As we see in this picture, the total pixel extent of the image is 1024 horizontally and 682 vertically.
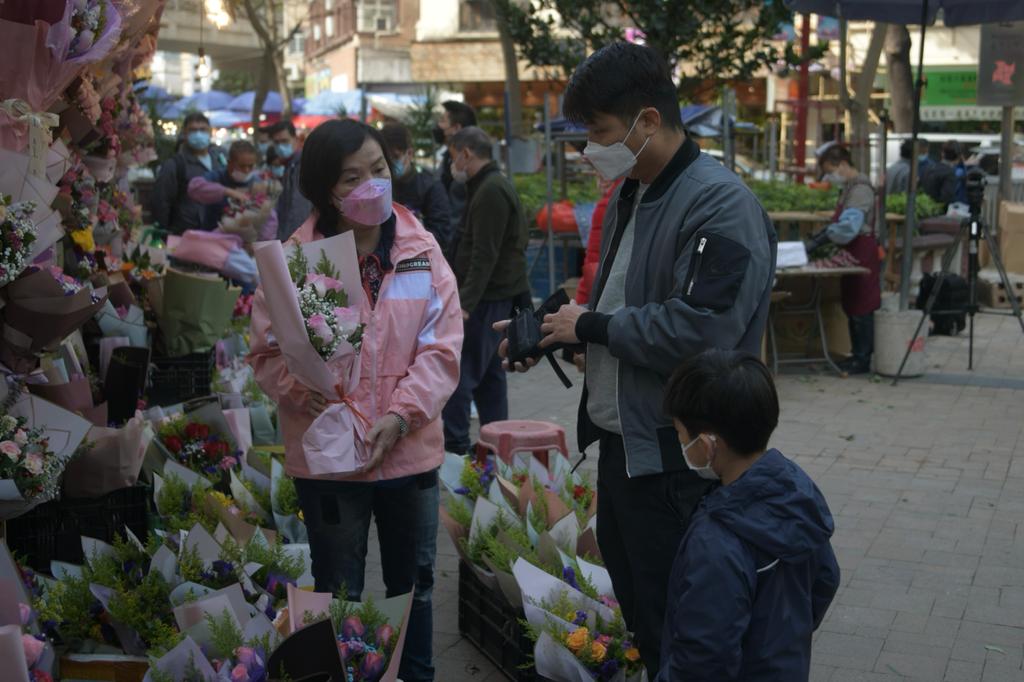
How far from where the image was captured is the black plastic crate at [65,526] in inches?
183

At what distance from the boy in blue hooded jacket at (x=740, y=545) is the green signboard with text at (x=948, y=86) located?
31.8m

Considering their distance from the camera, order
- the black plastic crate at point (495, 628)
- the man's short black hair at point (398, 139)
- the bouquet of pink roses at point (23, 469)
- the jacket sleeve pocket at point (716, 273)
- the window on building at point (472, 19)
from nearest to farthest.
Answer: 1. the jacket sleeve pocket at point (716, 273)
2. the bouquet of pink roses at point (23, 469)
3. the black plastic crate at point (495, 628)
4. the man's short black hair at point (398, 139)
5. the window on building at point (472, 19)

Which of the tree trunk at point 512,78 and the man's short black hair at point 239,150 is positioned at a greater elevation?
the tree trunk at point 512,78

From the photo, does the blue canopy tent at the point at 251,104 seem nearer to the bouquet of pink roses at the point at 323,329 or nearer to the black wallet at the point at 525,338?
the bouquet of pink roses at the point at 323,329

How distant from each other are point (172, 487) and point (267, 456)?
0.64 meters

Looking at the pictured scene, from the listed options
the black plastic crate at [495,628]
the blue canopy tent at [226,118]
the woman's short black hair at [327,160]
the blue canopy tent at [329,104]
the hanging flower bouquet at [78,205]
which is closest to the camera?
the woman's short black hair at [327,160]

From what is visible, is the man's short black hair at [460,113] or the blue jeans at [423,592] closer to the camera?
the blue jeans at [423,592]

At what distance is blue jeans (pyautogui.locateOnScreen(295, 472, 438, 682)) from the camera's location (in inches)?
143

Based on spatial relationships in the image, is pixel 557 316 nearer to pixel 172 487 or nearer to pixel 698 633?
pixel 698 633

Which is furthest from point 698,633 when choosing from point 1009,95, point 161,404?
point 1009,95

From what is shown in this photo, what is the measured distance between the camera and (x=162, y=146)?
20.3 metres

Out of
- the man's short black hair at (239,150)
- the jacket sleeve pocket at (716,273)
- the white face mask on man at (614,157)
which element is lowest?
the jacket sleeve pocket at (716,273)

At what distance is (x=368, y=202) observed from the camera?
359 centimetres

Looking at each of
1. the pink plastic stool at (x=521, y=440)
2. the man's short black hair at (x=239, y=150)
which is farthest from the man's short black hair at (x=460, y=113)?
the pink plastic stool at (x=521, y=440)
